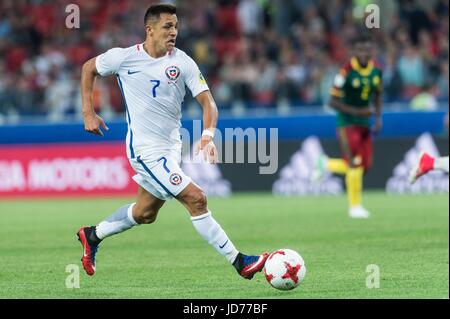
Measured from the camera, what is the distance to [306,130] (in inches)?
809

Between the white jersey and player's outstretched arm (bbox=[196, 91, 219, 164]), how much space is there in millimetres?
91

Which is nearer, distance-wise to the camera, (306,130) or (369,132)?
(369,132)

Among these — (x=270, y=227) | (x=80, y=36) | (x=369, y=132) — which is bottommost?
(x=270, y=227)

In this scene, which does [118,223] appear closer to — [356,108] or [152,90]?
[152,90]

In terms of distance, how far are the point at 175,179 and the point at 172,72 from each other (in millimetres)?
822

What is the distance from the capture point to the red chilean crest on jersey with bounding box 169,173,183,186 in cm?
907

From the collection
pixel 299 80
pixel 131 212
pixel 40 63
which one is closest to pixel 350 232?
pixel 131 212

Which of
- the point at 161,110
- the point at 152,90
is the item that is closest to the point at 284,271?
the point at 161,110

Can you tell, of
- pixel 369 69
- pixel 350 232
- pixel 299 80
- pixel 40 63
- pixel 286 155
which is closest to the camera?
pixel 350 232

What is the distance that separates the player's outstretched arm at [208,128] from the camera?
28.1 ft

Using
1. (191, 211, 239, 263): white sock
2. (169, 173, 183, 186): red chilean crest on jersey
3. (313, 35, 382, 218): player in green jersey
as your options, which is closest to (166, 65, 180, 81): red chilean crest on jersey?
(169, 173, 183, 186): red chilean crest on jersey

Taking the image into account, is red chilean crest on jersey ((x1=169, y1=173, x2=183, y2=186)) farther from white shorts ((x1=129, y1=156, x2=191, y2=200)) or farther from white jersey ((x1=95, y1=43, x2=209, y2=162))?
white jersey ((x1=95, y1=43, x2=209, y2=162))
